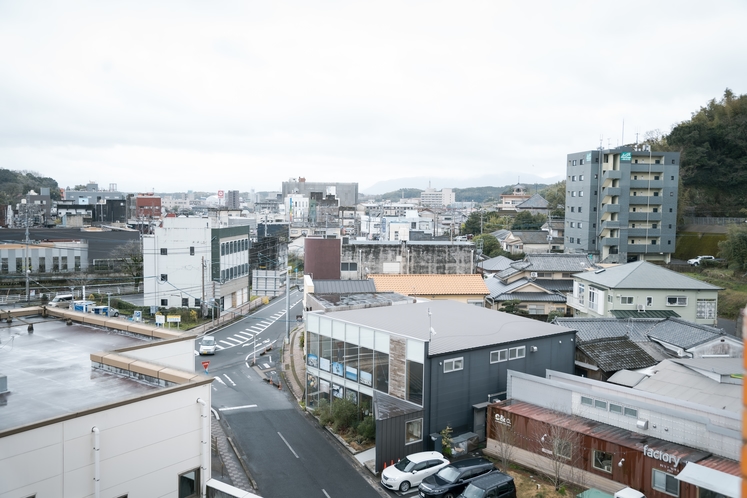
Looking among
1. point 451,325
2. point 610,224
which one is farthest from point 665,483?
point 610,224

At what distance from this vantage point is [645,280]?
84.0 feet

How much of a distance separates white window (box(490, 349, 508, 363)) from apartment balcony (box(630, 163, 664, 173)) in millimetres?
31213

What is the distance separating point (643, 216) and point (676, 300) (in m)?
19.2

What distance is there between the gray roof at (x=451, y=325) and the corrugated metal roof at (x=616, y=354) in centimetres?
119

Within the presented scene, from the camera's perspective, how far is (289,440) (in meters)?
16.2

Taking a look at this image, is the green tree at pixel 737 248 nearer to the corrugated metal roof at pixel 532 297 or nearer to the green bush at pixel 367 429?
the corrugated metal roof at pixel 532 297

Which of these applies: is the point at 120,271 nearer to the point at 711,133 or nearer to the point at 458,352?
the point at 458,352

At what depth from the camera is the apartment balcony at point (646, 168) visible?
4166 centimetres

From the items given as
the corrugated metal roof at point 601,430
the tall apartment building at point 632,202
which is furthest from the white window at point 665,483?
the tall apartment building at point 632,202

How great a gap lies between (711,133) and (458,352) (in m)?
37.1

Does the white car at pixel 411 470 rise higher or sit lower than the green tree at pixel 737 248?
lower

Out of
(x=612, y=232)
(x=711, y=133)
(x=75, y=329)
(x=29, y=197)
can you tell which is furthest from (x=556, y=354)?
(x=29, y=197)

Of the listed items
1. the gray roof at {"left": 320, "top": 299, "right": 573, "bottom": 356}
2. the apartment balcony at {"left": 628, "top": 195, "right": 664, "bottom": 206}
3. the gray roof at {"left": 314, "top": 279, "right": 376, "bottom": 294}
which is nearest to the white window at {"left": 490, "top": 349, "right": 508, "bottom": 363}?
the gray roof at {"left": 320, "top": 299, "right": 573, "bottom": 356}

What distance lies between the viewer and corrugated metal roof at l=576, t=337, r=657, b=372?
18.7 m
